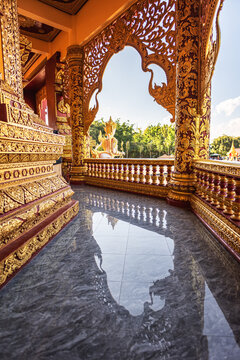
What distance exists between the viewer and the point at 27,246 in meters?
1.35

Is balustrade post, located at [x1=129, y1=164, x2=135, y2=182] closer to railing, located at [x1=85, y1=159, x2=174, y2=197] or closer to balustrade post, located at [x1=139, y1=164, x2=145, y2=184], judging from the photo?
railing, located at [x1=85, y1=159, x2=174, y2=197]

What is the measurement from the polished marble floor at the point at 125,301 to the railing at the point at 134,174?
1.84m

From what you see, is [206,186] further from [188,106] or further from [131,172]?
[131,172]

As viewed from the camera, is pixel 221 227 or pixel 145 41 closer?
pixel 221 227

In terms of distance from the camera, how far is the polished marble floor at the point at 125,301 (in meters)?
0.76

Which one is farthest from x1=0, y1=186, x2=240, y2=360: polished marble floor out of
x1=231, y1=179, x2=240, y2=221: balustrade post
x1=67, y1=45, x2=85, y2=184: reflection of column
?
x1=67, y1=45, x2=85, y2=184: reflection of column

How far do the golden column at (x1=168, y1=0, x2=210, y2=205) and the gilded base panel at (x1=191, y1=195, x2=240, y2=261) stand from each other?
0.55 metres

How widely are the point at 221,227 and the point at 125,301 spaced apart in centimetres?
115

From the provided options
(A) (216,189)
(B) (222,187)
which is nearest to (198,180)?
(A) (216,189)

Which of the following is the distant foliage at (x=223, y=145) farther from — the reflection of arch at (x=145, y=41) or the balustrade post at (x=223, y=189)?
the balustrade post at (x=223, y=189)

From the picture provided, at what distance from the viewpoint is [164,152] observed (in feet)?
39.9

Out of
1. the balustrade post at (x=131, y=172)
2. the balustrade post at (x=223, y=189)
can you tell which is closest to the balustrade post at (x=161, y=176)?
the balustrade post at (x=131, y=172)

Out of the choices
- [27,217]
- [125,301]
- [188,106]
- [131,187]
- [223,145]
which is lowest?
[125,301]

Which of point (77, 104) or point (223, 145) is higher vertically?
point (77, 104)
